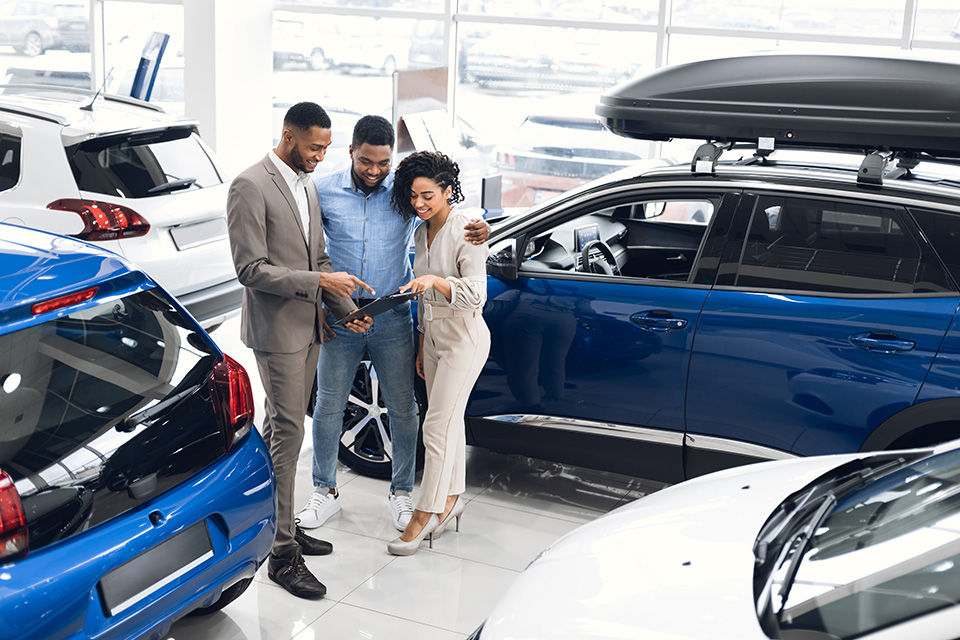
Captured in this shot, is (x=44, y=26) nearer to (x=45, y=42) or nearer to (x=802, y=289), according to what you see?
(x=45, y=42)

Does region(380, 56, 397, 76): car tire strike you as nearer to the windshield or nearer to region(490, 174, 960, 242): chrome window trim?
region(490, 174, 960, 242): chrome window trim

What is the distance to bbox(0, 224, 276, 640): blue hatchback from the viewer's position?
229 centimetres

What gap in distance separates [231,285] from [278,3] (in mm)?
4985

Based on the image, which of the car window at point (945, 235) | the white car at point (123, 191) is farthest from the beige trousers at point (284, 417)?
the car window at point (945, 235)

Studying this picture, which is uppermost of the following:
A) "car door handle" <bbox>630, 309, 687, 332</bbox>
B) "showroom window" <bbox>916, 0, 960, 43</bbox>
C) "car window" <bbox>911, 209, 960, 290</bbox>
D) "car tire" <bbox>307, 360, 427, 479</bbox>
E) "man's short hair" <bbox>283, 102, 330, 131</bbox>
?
"showroom window" <bbox>916, 0, 960, 43</bbox>

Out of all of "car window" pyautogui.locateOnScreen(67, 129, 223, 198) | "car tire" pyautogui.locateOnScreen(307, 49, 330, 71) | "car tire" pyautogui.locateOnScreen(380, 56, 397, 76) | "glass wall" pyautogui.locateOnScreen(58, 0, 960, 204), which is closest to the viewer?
"car window" pyautogui.locateOnScreen(67, 129, 223, 198)

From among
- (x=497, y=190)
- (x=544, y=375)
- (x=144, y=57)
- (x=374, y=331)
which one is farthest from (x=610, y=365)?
(x=144, y=57)

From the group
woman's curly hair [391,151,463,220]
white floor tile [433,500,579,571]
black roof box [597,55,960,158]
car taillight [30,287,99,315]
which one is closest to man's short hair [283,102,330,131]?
woman's curly hair [391,151,463,220]

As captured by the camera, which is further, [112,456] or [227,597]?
[227,597]

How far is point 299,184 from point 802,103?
1.76 metres

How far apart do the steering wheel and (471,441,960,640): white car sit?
65.8 inches

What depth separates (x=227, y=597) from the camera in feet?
10.8

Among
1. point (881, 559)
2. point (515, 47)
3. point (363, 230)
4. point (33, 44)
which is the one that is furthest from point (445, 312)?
point (33, 44)

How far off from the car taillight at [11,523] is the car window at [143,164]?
9.85ft
